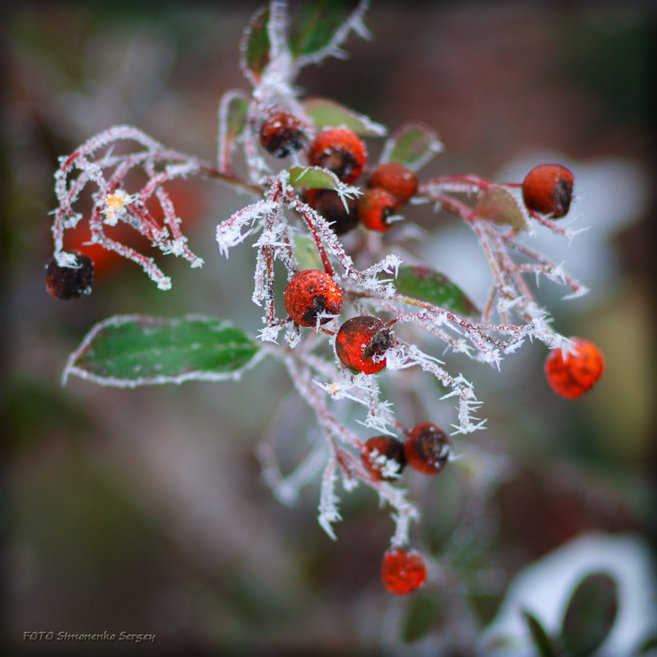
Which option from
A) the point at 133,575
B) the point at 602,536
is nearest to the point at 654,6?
the point at 602,536

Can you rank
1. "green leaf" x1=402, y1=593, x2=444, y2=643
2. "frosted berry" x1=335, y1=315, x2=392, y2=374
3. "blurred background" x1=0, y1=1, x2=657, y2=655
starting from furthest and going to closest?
"blurred background" x1=0, y1=1, x2=657, y2=655 < "green leaf" x1=402, y1=593, x2=444, y2=643 < "frosted berry" x1=335, y1=315, x2=392, y2=374

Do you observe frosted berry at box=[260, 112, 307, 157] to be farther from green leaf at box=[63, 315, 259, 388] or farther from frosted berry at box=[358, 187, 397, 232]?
green leaf at box=[63, 315, 259, 388]

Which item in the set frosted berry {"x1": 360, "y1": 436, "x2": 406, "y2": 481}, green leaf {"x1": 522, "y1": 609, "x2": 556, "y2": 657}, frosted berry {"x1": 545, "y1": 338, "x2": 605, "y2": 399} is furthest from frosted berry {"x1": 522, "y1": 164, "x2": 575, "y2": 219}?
green leaf {"x1": 522, "y1": 609, "x2": 556, "y2": 657}

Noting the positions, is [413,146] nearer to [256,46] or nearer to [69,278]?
[256,46]

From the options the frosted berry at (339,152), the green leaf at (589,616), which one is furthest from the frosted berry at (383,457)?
the green leaf at (589,616)

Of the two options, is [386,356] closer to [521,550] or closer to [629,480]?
[521,550]

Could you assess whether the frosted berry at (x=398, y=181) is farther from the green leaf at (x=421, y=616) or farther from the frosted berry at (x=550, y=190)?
the green leaf at (x=421, y=616)

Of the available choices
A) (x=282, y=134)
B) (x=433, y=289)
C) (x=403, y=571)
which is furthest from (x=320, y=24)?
(x=403, y=571)

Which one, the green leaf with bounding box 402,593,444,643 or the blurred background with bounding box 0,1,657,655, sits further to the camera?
the blurred background with bounding box 0,1,657,655
